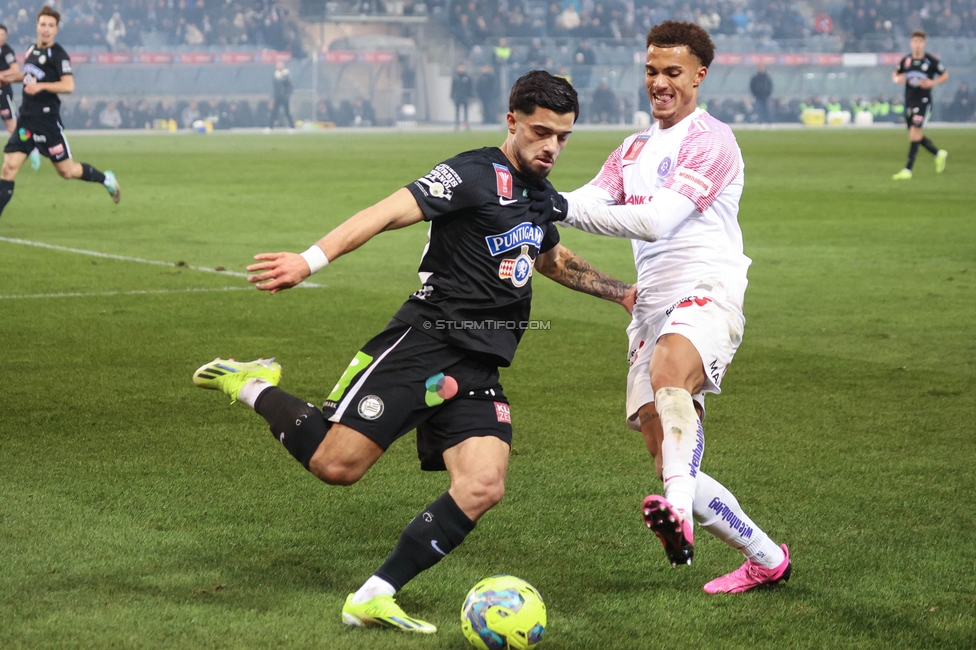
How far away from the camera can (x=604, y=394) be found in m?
6.77

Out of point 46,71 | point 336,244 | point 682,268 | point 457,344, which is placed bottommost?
point 46,71

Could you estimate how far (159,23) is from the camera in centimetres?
5012

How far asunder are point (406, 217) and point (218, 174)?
19216 mm

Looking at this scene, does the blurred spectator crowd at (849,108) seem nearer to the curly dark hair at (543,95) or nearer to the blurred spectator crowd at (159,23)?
the blurred spectator crowd at (159,23)

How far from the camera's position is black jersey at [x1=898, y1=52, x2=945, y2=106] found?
21688mm

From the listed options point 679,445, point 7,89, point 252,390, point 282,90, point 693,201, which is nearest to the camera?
point 679,445

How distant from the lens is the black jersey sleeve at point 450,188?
3.75 metres

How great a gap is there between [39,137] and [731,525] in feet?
38.6

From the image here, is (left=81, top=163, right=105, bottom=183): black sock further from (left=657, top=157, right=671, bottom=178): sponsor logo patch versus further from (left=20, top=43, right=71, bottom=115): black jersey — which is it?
(left=657, top=157, right=671, bottom=178): sponsor logo patch

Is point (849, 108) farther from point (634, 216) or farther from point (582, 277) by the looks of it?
point (634, 216)

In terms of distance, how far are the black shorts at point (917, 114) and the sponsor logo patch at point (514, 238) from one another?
61.1ft

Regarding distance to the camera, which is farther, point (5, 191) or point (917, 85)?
point (917, 85)

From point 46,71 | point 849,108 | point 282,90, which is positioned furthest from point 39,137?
point 849,108

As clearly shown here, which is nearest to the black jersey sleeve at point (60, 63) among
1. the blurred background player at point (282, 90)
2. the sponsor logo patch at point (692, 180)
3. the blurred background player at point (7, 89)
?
the blurred background player at point (7, 89)
